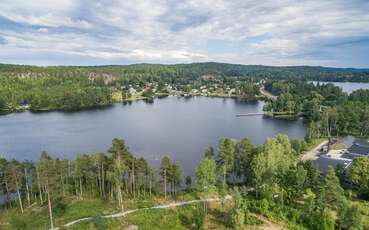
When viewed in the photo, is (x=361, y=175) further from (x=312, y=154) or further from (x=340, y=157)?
(x=312, y=154)

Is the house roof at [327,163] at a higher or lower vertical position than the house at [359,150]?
lower

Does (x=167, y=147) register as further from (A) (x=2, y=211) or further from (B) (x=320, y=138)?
(B) (x=320, y=138)

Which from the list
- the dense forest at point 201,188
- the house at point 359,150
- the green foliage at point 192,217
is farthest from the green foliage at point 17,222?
the house at point 359,150

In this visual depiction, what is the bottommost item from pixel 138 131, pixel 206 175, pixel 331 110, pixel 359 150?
pixel 138 131

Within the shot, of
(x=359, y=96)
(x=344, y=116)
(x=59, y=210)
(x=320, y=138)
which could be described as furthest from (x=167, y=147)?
(x=359, y=96)

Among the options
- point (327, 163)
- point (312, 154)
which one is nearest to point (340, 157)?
point (327, 163)

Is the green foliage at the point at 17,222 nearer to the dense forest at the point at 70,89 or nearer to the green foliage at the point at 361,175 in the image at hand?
the green foliage at the point at 361,175

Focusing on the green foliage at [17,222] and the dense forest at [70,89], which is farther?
the dense forest at [70,89]
